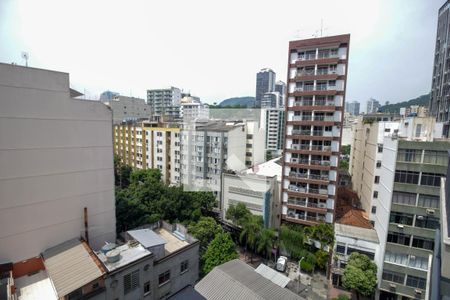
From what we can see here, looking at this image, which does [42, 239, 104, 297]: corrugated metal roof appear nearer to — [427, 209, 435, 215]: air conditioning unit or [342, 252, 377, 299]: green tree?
[342, 252, 377, 299]: green tree

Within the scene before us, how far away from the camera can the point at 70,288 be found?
10.5 m

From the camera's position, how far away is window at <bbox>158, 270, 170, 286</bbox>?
47.2ft

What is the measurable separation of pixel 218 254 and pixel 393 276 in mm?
13409

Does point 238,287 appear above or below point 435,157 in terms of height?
below

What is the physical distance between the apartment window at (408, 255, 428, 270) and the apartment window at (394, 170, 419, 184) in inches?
219

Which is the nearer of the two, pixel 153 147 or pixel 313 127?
pixel 313 127

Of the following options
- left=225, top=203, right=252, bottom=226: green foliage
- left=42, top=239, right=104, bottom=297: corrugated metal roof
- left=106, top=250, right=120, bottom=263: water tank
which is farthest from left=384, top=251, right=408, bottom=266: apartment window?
left=42, top=239, right=104, bottom=297: corrugated metal roof

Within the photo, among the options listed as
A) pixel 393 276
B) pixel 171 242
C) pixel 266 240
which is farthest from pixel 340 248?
pixel 171 242

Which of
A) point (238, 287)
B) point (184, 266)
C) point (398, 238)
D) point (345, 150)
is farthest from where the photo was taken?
point (345, 150)

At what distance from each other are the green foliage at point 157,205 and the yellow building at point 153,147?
12265 millimetres

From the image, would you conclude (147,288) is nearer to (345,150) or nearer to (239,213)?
(239,213)

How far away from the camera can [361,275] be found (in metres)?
17.7

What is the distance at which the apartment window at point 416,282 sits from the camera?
1670cm

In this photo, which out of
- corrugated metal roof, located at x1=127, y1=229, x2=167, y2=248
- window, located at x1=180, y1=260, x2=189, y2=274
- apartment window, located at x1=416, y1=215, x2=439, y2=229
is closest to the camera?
corrugated metal roof, located at x1=127, y1=229, x2=167, y2=248
